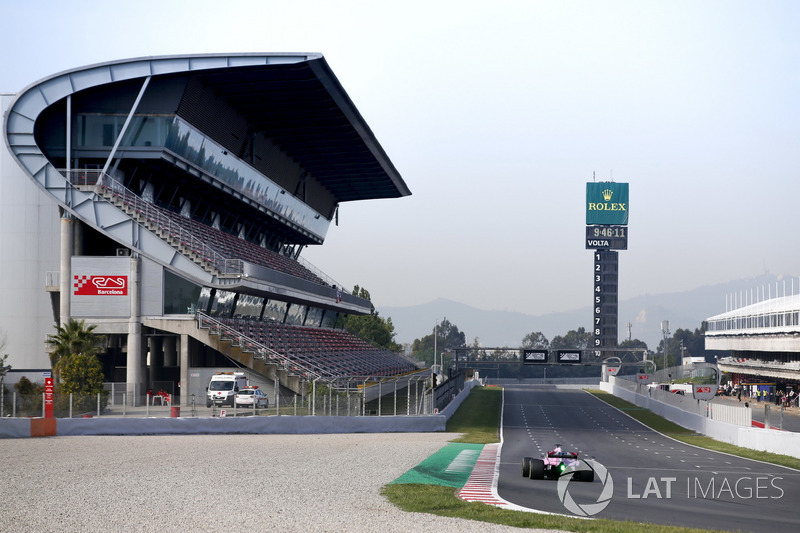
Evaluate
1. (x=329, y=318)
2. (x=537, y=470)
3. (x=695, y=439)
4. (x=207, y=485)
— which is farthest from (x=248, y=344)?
(x=329, y=318)

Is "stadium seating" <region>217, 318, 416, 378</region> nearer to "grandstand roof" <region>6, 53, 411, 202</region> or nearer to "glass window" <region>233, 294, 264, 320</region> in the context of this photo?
"glass window" <region>233, 294, 264, 320</region>

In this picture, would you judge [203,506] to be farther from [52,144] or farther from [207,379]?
[52,144]

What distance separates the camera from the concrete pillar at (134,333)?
4875cm

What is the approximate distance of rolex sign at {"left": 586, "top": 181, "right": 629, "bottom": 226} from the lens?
13500cm

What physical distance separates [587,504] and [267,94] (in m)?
41.4

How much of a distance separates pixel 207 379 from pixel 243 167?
1885 cm

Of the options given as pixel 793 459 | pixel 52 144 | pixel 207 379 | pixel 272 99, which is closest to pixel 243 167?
pixel 272 99

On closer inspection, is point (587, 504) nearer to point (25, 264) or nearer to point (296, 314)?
point (25, 264)

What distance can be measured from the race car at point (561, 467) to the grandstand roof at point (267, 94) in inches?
1245

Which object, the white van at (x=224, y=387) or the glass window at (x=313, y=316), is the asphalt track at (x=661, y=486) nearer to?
the white van at (x=224, y=387)

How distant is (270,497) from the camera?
20969mm

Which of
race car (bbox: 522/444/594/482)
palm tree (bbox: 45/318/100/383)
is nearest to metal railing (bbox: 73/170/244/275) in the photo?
palm tree (bbox: 45/318/100/383)

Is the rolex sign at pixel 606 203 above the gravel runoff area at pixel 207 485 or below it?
above
